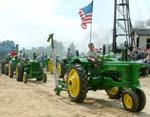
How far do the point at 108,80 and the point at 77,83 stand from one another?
0.87 m

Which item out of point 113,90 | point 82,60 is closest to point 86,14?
point 82,60

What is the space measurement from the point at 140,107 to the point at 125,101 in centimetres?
44

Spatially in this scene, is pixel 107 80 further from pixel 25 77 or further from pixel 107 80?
pixel 25 77

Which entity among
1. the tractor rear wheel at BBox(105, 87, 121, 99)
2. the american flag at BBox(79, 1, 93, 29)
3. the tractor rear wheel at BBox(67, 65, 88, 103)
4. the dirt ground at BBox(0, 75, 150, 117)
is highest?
the american flag at BBox(79, 1, 93, 29)

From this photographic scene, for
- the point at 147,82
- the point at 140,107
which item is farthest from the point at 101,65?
the point at 147,82

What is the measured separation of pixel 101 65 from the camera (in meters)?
11.9

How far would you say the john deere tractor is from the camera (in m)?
10.4

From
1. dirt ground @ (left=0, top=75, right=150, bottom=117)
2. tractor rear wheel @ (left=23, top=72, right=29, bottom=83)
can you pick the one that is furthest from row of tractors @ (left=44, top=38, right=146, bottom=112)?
tractor rear wheel @ (left=23, top=72, right=29, bottom=83)

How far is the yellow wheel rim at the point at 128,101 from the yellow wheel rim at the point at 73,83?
164 centimetres

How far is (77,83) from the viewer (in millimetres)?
11773

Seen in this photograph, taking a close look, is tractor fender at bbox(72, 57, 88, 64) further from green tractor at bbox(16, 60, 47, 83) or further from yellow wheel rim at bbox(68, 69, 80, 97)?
green tractor at bbox(16, 60, 47, 83)

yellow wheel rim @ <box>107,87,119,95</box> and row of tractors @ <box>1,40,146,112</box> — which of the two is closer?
row of tractors @ <box>1,40,146,112</box>

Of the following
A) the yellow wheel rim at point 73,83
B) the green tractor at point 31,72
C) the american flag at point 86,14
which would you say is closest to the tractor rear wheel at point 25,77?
the green tractor at point 31,72

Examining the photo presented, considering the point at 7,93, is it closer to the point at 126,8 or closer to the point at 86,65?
the point at 86,65
